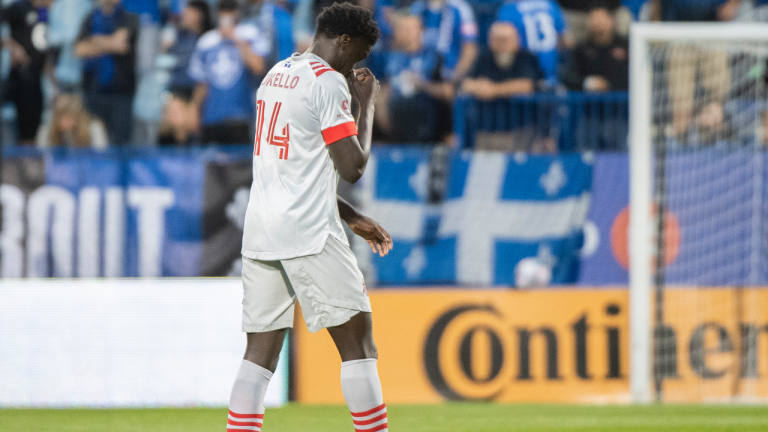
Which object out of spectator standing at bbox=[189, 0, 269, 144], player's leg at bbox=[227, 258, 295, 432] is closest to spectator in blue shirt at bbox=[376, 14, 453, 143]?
spectator standing at bbox=[189, 0, 269, 144]

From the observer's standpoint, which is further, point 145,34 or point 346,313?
point 145,34

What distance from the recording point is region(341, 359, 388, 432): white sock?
3645 mm

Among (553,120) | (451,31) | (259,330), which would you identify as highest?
(451,31)

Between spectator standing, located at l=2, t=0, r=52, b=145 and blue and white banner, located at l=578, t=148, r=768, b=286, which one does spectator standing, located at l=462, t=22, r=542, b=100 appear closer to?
blue and white banner, located at l=578, t=148, r=768, b=286

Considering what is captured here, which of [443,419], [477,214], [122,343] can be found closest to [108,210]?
[122,343]

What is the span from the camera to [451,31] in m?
10.2

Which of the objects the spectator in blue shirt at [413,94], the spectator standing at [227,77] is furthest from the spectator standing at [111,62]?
the spectator in blue shirt at [413,94]

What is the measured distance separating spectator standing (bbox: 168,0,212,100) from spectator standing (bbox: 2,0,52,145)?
52.2 inches

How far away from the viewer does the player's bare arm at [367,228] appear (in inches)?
151

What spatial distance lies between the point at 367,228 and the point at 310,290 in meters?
0.36

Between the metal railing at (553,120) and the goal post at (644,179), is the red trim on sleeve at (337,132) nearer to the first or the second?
the goal post at (644,179)

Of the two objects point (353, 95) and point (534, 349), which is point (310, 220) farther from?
point (534, 349)

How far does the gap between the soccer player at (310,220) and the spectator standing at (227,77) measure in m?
6.01

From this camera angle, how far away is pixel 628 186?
919 cm
